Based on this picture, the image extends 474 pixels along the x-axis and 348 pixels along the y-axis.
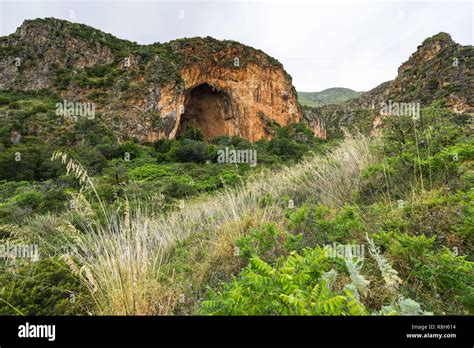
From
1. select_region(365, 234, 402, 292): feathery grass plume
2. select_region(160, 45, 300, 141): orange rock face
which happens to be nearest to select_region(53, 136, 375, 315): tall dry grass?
select_region(365, 234, 402, 292): feathery grass plume

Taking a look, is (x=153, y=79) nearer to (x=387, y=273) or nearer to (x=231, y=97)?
(x=231, y=97)

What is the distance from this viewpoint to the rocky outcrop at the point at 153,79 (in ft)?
102

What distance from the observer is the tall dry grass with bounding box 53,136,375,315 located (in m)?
2.02

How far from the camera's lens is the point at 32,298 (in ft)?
7.72

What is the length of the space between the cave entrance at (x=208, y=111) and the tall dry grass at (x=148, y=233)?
1446 inches

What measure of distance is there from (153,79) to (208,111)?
11458mm

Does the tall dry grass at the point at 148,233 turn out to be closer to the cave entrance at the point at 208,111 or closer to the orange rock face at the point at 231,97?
the orange rock face at the point at 231,97

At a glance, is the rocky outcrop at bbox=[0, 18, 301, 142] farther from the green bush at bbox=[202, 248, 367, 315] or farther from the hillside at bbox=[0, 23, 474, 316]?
the green bush at bbox=[202, 248, 367, 315]

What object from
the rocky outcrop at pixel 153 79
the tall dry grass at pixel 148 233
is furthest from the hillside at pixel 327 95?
the tall dry grass at pixel 148 233

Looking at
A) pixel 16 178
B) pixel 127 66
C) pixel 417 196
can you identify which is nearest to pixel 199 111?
pixel 127 66

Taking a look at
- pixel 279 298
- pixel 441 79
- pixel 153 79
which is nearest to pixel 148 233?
pixel 279 298
